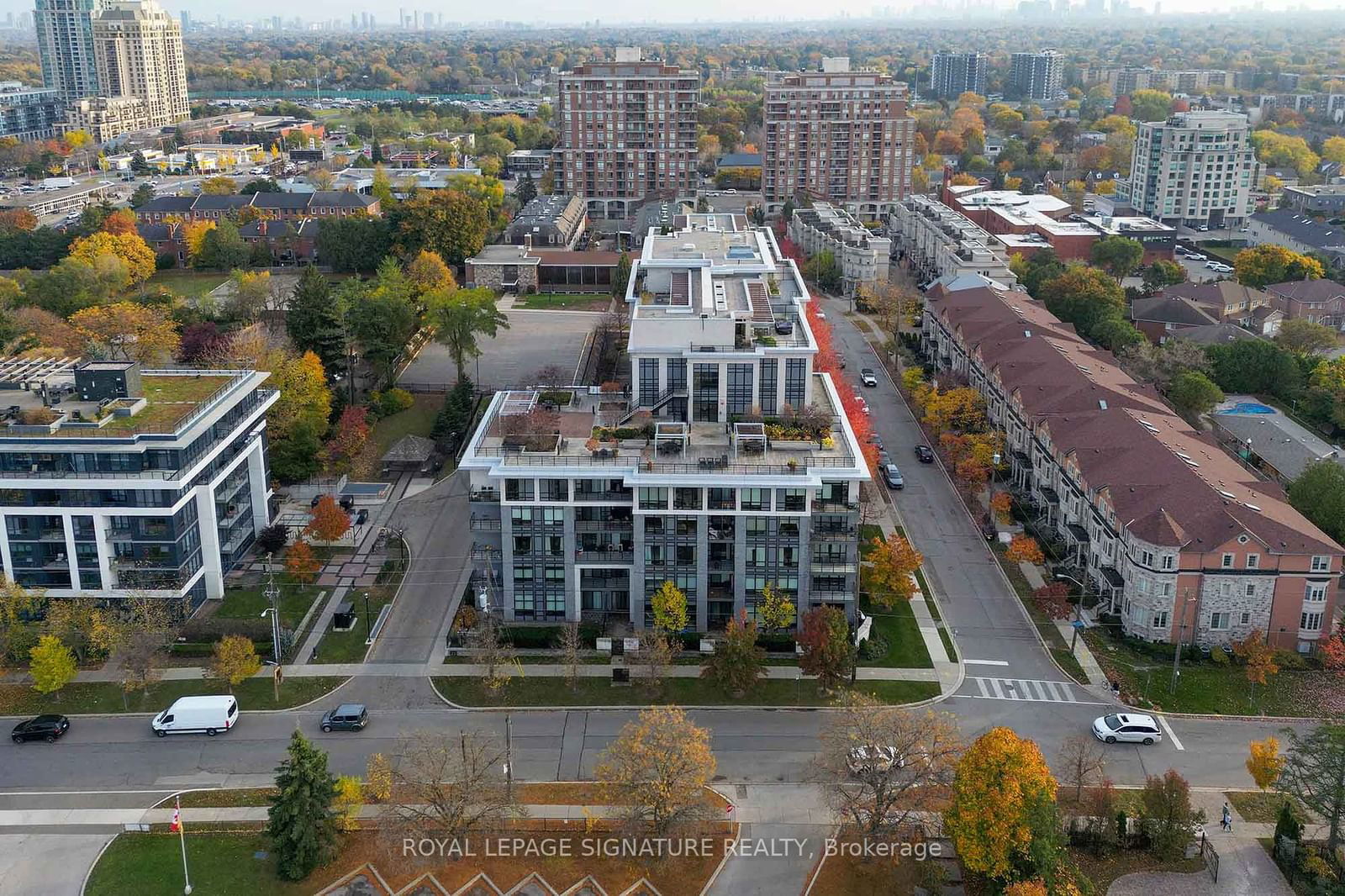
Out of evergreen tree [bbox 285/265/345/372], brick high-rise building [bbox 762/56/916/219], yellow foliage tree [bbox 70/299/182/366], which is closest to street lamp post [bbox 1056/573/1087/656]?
evergreen tree [bbox 285/265/345/372]

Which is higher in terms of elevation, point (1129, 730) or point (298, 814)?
point (298, 814)

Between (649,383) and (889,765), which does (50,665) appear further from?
(889,765)

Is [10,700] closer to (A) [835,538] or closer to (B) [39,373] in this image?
(B) [39,373]

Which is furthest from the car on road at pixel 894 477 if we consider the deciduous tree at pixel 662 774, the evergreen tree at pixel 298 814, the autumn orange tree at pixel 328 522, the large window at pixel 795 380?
the evergreen tree at pixel 298 814

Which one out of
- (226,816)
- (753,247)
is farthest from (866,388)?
(226,816)

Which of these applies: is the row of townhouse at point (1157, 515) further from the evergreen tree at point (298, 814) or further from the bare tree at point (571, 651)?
the evergreen tree at point (298, 814)

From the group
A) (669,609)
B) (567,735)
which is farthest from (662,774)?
(669,609)

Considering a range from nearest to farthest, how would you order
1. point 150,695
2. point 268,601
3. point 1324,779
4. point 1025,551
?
point 1324,779
point 150,695
point 268,601
point 1025,551
